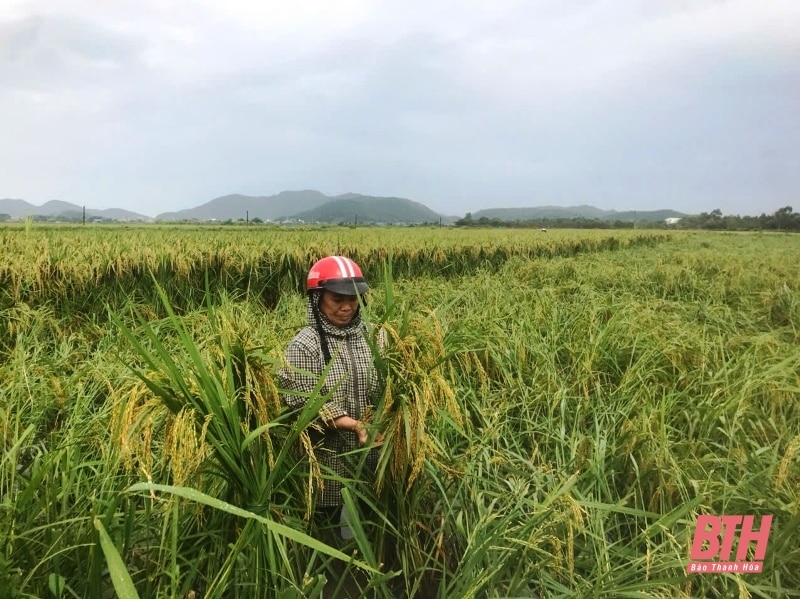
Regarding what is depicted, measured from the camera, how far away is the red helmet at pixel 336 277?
2.00m

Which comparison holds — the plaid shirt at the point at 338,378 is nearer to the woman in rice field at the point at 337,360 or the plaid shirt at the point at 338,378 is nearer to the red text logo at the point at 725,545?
the woman in rice field at the point at 337,360

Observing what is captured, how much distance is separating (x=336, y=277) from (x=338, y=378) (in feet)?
1.56

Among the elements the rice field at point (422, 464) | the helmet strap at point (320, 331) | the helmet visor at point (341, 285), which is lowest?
the rice field at point (422, 464)

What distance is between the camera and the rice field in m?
1.28

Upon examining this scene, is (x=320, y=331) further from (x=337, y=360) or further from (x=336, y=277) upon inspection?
(x=336, y=277)

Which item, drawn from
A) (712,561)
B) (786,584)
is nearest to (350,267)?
(712,561)

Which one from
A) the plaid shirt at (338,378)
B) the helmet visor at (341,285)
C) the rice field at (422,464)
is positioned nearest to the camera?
the rice field at (422,464)

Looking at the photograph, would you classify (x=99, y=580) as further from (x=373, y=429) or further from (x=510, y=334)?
(x=510, y=334)

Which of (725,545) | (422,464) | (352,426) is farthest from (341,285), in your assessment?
(725,545)

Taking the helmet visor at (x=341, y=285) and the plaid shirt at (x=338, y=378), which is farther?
the helmet visor at (x=341, y=285)

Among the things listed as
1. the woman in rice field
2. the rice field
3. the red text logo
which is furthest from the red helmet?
the red text logo

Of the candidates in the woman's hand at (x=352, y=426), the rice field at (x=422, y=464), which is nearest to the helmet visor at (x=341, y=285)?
the rice field at (x=422, y=464)

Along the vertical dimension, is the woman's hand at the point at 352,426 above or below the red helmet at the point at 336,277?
below

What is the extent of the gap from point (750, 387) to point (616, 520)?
145 cm
